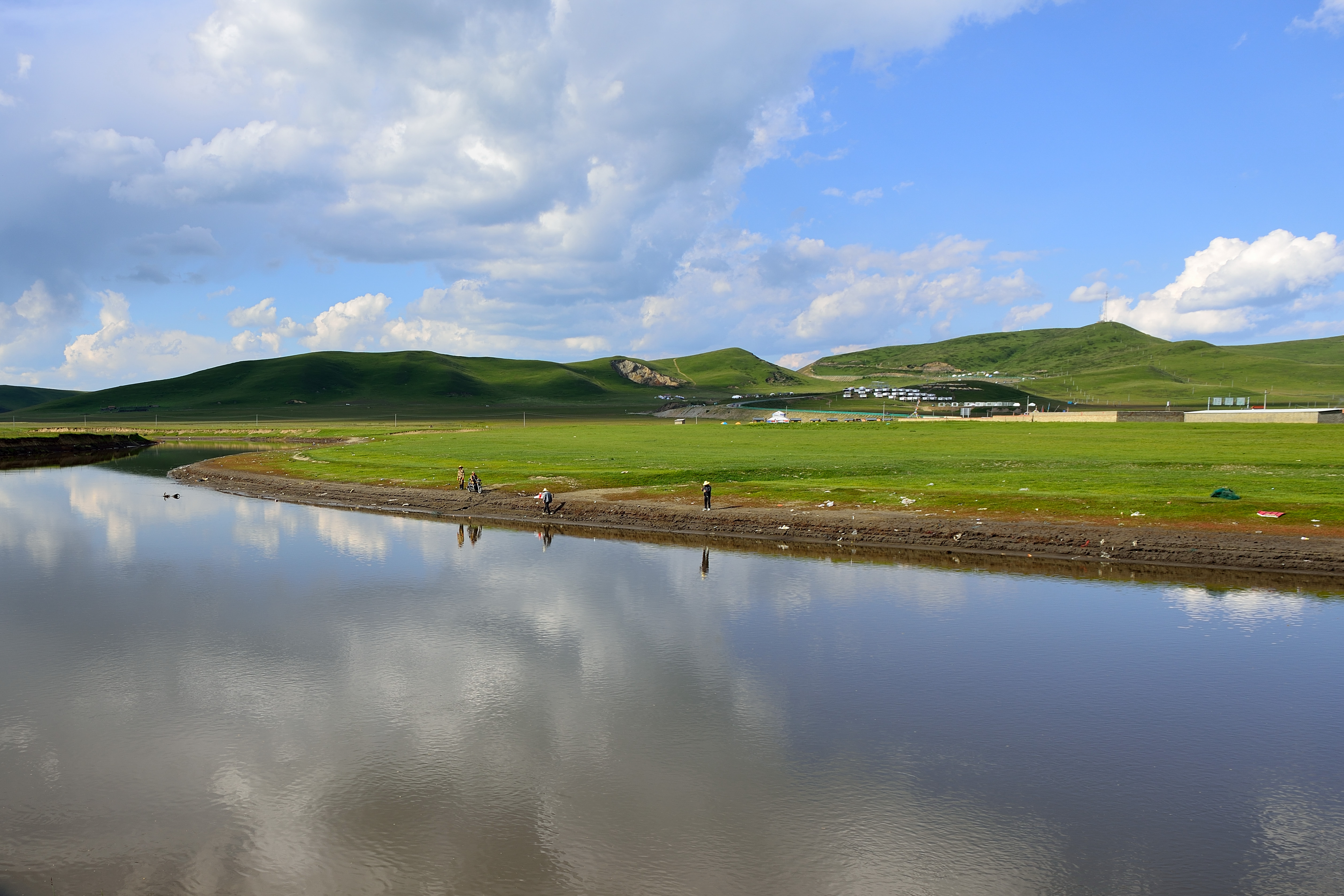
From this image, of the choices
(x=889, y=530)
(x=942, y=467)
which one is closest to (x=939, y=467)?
(x=942, y=467)

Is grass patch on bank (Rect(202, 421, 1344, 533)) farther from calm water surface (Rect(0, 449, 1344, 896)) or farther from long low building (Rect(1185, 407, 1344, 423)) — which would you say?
calm water surface (Rect(0, 449, 1344, 896))

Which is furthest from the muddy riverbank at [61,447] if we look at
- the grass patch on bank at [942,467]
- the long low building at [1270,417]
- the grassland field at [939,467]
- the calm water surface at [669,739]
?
the long low building at [1270,417]

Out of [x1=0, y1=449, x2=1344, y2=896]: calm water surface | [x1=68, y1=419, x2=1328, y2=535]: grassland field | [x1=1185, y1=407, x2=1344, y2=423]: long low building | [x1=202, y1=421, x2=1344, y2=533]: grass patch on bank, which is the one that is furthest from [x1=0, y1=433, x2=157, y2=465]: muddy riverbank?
[x1=1185, y1=407, x2=1344, y2=423]: long low building

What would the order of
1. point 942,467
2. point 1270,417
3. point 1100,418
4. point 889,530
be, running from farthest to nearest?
point 1100,418, point 1270,417, point 942,467, point 889,530

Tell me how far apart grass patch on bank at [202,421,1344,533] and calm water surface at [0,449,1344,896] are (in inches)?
635

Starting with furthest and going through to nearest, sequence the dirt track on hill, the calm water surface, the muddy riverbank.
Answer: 1. the muddy riverbank
2. the dirt track on hill
3. the calm water surface

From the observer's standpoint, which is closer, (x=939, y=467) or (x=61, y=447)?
(x=939, y=467)

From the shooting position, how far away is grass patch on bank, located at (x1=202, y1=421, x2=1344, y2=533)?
5681cm

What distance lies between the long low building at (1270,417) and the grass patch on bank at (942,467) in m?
10.0

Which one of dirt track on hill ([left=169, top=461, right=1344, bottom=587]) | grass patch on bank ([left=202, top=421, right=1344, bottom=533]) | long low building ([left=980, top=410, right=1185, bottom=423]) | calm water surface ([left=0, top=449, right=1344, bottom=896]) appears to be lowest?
calm water surface ([left=0, top=449, right=1344, bottom=896])

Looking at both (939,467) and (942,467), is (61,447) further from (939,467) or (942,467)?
(942,467)

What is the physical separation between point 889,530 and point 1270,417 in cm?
12228

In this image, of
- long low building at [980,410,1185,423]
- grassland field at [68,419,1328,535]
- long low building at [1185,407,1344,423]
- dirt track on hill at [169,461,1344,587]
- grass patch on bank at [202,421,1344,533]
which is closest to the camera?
dirt track on hill at [169,461,1344,587]

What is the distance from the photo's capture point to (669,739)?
22984 mm
